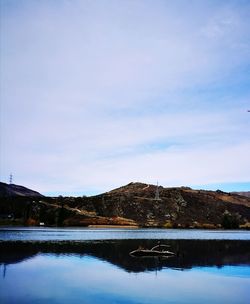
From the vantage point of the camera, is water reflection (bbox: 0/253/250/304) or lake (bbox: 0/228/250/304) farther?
lake (bbox: 0/228/250/304)

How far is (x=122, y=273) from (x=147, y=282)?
8.06 m

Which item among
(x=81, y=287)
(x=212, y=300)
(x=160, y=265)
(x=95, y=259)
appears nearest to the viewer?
(x=212, y=300)

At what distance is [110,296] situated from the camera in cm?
4328

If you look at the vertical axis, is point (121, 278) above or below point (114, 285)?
above

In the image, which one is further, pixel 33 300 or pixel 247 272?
pixel 247 272

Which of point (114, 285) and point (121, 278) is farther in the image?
point (121, 278)

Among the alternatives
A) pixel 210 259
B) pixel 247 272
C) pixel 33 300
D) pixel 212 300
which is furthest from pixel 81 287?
pixel 210 259

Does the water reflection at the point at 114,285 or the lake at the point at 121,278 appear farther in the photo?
the lake at the point at 121,278

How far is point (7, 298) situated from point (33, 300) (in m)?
2.49

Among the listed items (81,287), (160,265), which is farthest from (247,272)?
(81,287)

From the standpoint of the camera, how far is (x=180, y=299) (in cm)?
4191

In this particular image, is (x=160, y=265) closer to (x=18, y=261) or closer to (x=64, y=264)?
(x=64, y=264)

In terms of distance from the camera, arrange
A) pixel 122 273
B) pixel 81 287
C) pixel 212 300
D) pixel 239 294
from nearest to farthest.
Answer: pixel 212 300 < pixel 239 294 < pixel 81 287 < pixel 122 273

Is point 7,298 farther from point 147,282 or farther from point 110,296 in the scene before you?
point 147,282
